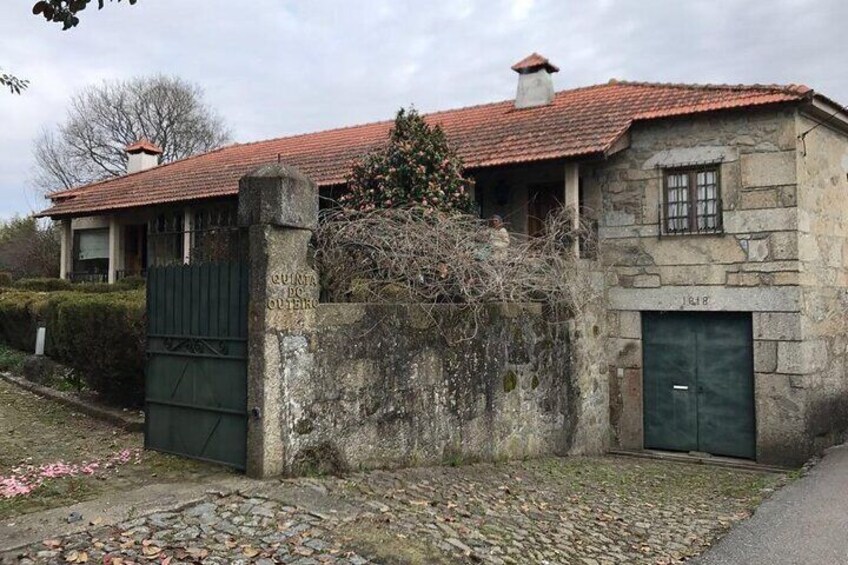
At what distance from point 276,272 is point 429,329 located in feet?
6.05

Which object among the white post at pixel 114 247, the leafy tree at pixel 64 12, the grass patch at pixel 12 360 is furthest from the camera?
the white post at pixel 114 247

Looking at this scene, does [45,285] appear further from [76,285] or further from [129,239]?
[129,239]

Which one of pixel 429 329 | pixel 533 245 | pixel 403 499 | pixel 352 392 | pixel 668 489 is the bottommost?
pixel 668 489

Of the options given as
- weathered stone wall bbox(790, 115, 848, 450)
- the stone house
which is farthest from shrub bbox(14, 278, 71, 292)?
weathered stone wall bbox(790, 115, 848, 450)

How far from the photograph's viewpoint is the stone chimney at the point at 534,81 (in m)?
13.9

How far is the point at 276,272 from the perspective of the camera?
18.5ft

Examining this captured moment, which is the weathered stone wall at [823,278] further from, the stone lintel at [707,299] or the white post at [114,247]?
the white post at [114,247]

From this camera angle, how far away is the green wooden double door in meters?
10.2

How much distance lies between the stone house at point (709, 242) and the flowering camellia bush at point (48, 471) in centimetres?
464

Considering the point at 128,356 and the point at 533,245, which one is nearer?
the point at 128,356

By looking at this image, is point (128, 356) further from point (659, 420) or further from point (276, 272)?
point (659, 420)

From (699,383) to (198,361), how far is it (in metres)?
7.85

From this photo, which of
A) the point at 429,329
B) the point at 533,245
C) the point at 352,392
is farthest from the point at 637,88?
the point at 352,392

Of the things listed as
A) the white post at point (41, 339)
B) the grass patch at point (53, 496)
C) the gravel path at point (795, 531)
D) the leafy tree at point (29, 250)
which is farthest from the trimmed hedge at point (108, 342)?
the leafy tree at point (29, 250)
